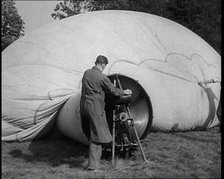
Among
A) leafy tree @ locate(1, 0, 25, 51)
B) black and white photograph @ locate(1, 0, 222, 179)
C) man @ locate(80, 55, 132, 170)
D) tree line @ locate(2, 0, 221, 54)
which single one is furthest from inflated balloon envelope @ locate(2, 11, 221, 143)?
leafy tree @ locate(1, 0, 25, 51)

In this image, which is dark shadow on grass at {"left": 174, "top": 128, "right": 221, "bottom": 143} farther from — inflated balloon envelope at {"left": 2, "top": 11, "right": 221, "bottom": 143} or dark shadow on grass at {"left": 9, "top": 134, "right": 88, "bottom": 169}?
dark shadow on grass at {"left": 9, "top": 134, "right": 88, "bottom": 169}

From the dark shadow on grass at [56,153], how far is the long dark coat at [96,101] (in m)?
0.55

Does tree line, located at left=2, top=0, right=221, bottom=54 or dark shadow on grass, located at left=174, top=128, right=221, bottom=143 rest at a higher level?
tree line, located at left=2, top=0, right=221, bottom=54

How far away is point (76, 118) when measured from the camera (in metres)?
5.45

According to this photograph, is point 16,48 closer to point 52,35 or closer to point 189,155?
point 52,35

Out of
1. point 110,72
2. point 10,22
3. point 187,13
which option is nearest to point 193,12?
point 187,13

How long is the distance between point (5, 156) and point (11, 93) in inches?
55.3

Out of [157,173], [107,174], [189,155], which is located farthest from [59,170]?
[189,155]

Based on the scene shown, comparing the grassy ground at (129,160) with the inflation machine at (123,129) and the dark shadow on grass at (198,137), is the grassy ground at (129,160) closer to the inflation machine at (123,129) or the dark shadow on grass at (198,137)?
the dark shadow on grass at (198,137)

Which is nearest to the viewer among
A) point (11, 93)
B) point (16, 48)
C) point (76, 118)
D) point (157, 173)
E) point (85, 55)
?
point (157, 173)

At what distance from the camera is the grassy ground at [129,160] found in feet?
15.0

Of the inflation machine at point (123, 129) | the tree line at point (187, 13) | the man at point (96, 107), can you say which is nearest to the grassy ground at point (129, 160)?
the inflation machine at point (123, 129)

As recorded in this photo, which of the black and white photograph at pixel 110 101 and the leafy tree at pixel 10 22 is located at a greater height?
the leafy tree at pixel 10 22

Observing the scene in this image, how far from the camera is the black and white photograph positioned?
4863 mm
